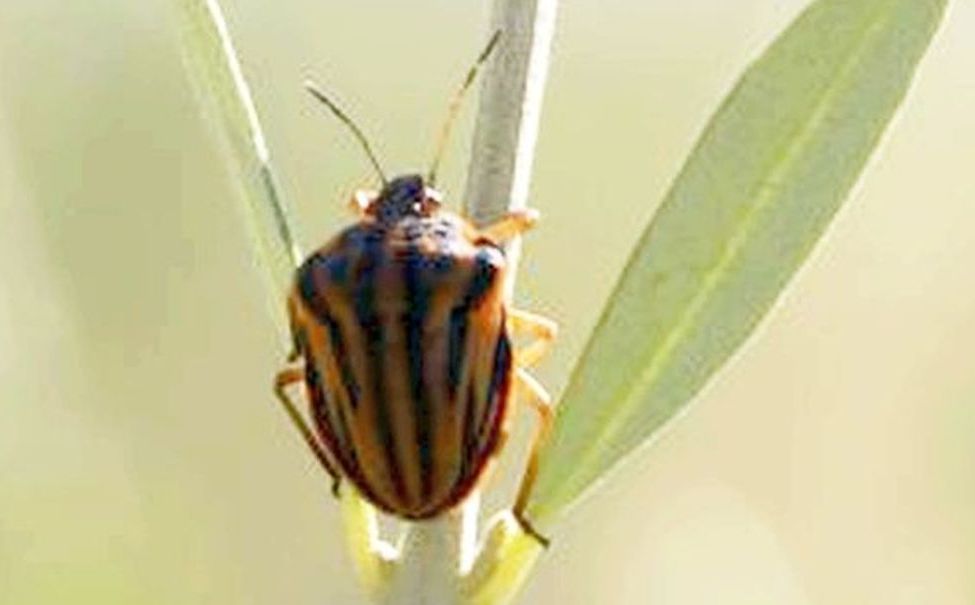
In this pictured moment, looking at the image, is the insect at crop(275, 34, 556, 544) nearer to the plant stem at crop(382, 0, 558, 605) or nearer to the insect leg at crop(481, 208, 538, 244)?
the insect leg at crop(481, 208, 538, 244)

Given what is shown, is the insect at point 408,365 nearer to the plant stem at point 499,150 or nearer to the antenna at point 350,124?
the plant stem at point 499,150

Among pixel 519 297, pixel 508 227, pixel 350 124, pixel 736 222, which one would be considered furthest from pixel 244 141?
pixel 519 297

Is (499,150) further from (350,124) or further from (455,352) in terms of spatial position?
(350,124)

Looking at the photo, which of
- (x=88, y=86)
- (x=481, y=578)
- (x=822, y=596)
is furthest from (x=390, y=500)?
(x=88, y=86)

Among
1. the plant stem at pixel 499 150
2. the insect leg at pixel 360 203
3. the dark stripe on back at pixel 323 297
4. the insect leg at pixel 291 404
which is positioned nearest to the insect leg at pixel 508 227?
the plant stem at pixel 499 150

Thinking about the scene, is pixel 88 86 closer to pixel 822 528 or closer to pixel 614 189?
pixel 614 189

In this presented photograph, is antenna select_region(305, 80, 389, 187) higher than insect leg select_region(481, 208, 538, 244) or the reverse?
the reverse

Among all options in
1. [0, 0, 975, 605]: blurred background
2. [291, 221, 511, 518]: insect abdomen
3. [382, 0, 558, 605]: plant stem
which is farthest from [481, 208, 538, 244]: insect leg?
[0, 0, 975, 605]: blurred background
